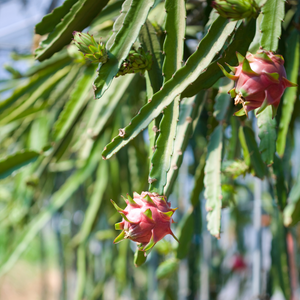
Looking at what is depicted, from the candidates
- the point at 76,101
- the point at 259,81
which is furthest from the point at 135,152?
the point at 259,81

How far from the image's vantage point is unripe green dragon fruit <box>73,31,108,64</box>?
1.55 feet

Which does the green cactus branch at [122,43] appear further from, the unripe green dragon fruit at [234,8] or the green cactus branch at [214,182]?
the green cactus branch at [214,182]

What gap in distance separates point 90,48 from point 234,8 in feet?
0.68

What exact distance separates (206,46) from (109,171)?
2.92 feet

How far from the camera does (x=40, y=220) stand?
1170 mm

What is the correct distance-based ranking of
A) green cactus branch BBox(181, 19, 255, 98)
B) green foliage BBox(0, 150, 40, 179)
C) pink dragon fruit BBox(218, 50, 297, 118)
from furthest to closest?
green foliage BBox(0, 150, 40, 179) → green cactus branch BBox(181, 19, 255, 98) → pink dragon fruit BBox(218, 50, 297, 118)

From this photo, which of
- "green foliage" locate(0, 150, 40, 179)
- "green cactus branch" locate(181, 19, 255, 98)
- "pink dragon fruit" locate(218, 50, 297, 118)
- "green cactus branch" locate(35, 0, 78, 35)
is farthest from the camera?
"green foliage" locate(0, 150, 40, 179)

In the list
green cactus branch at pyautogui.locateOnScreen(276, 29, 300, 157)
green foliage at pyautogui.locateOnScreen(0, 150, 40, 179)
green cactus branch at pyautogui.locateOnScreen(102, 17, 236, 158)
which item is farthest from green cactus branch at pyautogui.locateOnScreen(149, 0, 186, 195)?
green foliage at pyautogui.locateOnScreen(0, 150, 40, 179)

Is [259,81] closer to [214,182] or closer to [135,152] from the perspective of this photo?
[214,182]

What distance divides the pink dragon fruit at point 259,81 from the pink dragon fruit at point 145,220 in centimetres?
17

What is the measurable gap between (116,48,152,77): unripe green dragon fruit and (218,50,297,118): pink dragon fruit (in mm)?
178

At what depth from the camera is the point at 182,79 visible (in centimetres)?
50

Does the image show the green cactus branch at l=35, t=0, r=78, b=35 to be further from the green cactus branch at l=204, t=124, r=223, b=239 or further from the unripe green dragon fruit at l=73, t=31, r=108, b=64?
the green cactus branch at l=204, t=124, r=223, b=239

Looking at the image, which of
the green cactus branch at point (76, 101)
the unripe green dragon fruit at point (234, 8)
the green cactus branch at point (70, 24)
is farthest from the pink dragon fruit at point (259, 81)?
the green cactus branch at point (76, 101)
